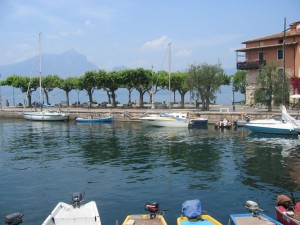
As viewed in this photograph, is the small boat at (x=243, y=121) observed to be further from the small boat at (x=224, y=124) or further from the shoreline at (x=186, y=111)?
the small boat at (x=224, y=124)

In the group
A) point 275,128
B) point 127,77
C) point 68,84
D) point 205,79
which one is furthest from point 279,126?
point 68,84

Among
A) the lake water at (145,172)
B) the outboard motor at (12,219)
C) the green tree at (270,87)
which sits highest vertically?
the green tree at (270,87)

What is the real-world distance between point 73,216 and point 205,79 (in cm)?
5602

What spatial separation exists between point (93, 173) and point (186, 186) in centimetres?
731

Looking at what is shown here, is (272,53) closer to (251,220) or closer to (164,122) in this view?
(164,122)

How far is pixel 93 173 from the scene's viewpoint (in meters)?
26.6

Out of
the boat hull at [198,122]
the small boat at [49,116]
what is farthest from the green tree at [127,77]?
the boat hull at [198,122]

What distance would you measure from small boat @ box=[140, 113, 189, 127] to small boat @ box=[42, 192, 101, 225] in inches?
1630

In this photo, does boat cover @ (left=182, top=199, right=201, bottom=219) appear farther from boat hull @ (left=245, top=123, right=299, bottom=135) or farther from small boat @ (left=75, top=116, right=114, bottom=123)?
small boat @ (left=75, top=116, right=114, bottom=123)

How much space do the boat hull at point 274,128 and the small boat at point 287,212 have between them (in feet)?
105

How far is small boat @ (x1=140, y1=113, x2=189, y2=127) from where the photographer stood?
57.1 meters

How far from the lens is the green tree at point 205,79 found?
68.6 meters

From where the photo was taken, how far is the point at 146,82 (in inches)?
3081

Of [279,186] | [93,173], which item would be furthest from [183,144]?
[279,186]
